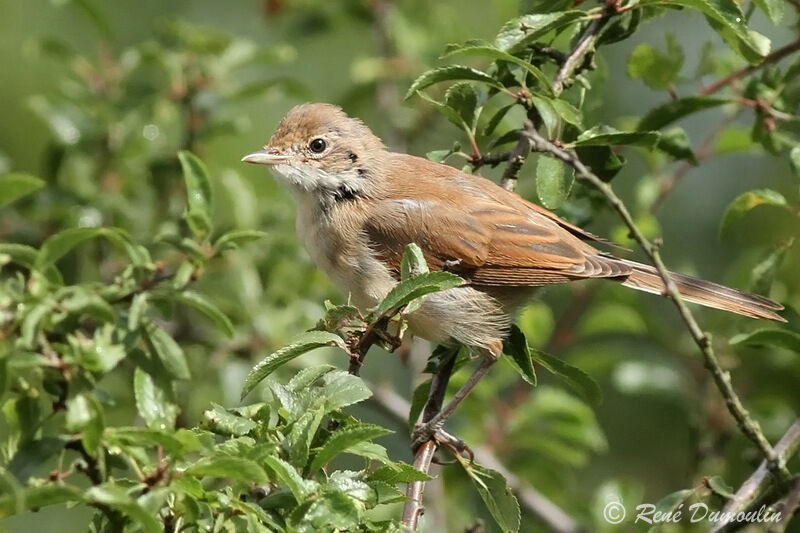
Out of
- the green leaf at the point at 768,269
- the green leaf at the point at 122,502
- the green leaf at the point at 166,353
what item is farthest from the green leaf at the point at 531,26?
the green leaf at the point at 122,502

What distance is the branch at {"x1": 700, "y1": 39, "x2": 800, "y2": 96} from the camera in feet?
12.2

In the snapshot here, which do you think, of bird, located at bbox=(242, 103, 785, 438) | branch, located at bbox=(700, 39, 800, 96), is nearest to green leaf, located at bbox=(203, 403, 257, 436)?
bird, located at bbox=(242, 103, 785, 438)

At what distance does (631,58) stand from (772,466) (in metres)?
1.53

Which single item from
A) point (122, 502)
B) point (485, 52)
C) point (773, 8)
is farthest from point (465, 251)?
point (122, 502)

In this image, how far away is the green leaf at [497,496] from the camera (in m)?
3.12

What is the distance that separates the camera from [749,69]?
3.92m

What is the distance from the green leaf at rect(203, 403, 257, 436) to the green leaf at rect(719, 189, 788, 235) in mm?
1860

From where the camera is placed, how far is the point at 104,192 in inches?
207

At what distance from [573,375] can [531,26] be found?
3.74ft


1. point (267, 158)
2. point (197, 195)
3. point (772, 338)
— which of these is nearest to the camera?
point (772, 338)

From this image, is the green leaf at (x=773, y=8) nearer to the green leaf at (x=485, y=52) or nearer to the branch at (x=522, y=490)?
the green leaf at (x=485, y=52)

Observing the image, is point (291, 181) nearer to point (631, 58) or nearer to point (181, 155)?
point (181, 155)

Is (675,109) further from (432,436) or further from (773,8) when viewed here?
(432,436)

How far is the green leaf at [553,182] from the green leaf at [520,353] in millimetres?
545
